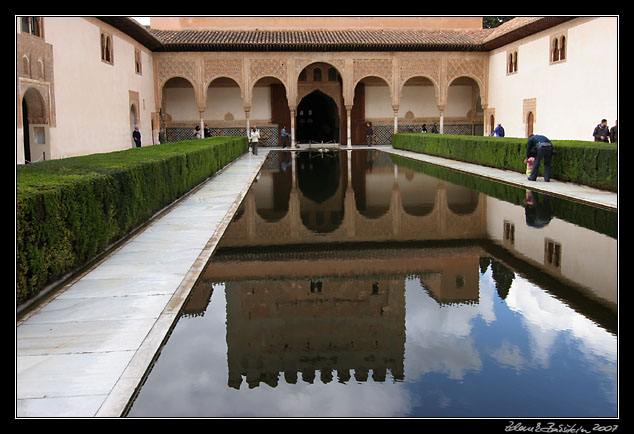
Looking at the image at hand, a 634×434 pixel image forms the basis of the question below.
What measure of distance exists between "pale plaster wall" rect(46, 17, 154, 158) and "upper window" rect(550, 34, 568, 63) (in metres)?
14.8

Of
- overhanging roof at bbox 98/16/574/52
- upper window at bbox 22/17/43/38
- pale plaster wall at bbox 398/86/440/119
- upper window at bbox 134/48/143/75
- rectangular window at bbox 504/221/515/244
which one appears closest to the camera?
rectangular window at bbox 504/221/515/244

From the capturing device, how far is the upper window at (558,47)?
21.5 meters

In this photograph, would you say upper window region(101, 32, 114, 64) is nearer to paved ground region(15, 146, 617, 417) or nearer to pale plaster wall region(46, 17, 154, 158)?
pale plaster wall region(46, 17, 154, 158)

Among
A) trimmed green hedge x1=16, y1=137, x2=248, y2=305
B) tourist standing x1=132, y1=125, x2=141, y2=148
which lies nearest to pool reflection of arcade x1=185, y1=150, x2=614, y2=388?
trimmed green hedge x1=16, y1=137, x2=248, y2=305

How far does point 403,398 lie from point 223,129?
28.9 metres

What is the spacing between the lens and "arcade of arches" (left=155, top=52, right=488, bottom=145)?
28.6 meters

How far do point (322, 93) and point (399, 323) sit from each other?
29268mm

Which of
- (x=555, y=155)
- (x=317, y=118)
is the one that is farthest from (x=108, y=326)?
(x=317, y=118)

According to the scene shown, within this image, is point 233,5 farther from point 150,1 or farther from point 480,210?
point 480,210

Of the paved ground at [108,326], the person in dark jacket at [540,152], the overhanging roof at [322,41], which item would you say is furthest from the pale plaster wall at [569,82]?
the paved ground at [108,326]


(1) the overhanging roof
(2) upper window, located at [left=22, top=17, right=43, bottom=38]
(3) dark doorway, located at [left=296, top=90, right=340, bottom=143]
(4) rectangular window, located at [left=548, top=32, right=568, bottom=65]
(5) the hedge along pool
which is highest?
(1) the overhanging roof

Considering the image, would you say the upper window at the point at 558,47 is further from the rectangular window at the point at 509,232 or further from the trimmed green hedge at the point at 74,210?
the trimmed green hedge at the point at 74,210

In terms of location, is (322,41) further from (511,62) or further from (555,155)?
(555,155)

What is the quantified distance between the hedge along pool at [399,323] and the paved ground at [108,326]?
0.14 meters
